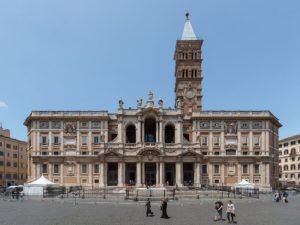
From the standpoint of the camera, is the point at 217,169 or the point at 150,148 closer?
the point at 150,148

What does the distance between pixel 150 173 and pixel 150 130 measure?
1009cm

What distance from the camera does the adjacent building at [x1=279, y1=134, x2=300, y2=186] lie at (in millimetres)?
114375

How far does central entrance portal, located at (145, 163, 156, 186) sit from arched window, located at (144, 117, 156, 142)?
6.10 m

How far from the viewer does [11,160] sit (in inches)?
4016

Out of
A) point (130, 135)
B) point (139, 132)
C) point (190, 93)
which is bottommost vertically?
point (130, 135)

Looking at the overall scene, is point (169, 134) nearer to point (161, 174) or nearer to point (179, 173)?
point (179, 173)

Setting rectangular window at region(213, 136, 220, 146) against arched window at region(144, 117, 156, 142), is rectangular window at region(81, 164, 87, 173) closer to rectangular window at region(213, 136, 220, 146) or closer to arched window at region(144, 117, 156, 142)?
arched window at region(144, 117, 156, 142)

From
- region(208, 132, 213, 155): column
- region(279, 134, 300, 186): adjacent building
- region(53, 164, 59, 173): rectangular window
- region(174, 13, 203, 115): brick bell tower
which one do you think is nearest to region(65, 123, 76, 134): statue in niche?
region(53, 164, 59, 173): rectangular window

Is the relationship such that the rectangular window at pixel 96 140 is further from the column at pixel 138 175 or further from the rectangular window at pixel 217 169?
the rectangular window at pixel 217 169

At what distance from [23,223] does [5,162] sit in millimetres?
80677

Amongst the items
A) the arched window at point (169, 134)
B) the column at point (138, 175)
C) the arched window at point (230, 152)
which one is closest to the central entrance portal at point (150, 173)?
the column at point (138, 175)

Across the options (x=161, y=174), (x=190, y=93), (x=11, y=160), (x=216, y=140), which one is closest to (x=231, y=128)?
(x=216, y=140)

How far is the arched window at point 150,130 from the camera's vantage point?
82.4 metres

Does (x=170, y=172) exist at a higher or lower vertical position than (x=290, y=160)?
higher
